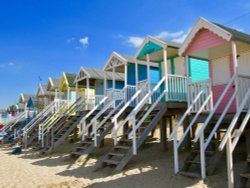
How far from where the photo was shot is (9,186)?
806 cm

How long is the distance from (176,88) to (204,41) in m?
2.60

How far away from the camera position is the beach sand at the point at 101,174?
7.26m

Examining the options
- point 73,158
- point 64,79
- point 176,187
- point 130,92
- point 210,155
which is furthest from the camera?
point 64,79

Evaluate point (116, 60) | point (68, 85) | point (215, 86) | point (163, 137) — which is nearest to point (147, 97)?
point (163, 137)

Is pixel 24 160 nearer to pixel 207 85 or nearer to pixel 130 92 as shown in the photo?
pixel 130 92

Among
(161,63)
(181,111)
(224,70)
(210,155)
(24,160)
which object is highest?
(161,63)

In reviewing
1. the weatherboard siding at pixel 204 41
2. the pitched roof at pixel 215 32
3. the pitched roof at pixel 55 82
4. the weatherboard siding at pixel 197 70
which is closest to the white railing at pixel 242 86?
the pitched roof at pixel 215 32

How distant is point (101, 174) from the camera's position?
351 inches

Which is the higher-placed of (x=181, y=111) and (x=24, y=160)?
(x=181, y=111)

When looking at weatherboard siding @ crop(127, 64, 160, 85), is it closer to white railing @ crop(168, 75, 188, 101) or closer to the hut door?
white railing @ crop(168, 75, 188, 101)

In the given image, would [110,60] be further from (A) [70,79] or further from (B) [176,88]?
(A) [70,79]

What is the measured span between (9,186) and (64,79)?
1393cm

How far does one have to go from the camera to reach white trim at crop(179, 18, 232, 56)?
810 cm

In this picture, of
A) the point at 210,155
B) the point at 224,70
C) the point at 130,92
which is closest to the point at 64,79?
the point at 130,92
